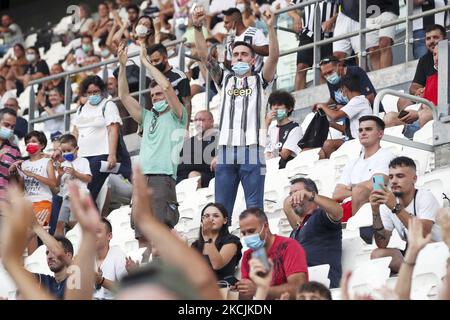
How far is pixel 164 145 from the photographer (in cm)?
1003

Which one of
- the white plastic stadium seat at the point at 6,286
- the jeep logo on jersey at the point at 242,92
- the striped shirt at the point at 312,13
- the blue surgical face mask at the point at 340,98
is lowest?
the white plastic stadium seat at the point at 6,286

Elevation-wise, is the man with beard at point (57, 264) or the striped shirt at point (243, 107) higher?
the striped shirt at point (243, 107)

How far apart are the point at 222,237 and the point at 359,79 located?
9.66 feet

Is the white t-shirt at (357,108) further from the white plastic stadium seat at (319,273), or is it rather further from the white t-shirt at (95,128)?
the white plastic stadium seat at (319,273)

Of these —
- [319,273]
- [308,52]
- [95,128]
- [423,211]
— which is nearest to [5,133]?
[95,128]

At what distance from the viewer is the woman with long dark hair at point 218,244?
27.3ft

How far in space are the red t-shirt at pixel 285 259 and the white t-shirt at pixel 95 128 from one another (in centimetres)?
417

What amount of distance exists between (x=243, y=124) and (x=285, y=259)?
230 centimetres

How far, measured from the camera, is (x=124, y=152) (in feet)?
38.2

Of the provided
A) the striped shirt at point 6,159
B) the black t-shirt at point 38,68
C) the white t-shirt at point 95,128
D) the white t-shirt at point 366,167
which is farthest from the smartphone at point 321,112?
the black t-shirt at point 38,68

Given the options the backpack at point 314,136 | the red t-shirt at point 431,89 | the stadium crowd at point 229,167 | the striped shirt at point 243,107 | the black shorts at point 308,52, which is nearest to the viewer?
the stadium crowd at point 229,167
